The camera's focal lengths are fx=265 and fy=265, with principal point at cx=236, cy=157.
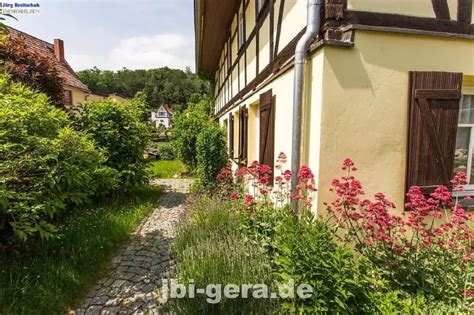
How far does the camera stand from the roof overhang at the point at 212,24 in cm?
713

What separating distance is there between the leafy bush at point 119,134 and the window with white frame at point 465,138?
20.7ft

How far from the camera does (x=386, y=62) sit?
9.20ft

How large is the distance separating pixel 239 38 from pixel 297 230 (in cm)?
642

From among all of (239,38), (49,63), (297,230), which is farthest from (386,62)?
(49,63)

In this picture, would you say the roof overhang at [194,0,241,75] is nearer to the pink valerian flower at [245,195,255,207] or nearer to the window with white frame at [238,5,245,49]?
the window with white frame at [238,5,245,49]

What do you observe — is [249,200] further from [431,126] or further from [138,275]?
[431,126]

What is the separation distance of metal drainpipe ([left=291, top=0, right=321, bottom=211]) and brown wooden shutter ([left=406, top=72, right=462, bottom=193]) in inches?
45.5

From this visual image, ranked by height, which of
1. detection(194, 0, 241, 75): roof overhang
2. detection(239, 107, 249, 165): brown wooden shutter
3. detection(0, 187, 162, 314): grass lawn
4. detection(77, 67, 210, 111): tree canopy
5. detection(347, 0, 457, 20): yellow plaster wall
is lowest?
detection(0, 187, 162, 314): grass lawn

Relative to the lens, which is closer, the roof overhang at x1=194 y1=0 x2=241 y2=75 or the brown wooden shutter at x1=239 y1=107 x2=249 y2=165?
the brown wooden shutter at x1=239 y1=107 x2=249 y2=165

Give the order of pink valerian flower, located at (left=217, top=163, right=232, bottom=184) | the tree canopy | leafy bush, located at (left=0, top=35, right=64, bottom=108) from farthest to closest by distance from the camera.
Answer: the tree canopy < leafy bush, located at (left=0, top=35, right=64, bottom=108) < pink valerian flower, located at (left=217, top=163, right=232, bottom=184)

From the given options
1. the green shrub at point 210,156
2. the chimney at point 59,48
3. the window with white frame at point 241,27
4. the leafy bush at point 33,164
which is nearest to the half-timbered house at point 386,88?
the leafy bush at point 33,164

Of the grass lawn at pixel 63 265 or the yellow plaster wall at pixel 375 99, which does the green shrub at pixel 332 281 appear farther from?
the grass lawn at pixel 63 265

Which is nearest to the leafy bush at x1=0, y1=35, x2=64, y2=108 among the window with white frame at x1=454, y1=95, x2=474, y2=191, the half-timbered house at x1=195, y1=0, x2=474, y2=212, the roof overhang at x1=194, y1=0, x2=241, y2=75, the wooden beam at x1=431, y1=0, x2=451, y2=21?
the roof overhang at x1=194, y1=0, x2=241, y2=75

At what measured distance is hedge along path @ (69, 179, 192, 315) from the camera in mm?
2812
